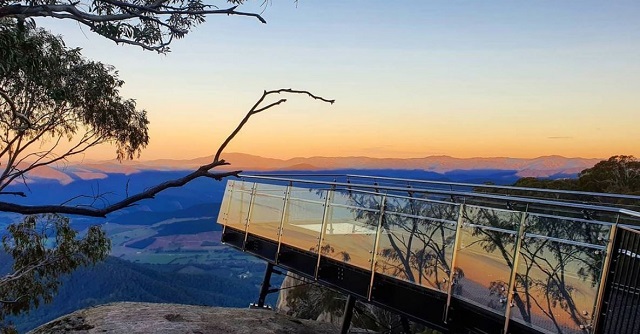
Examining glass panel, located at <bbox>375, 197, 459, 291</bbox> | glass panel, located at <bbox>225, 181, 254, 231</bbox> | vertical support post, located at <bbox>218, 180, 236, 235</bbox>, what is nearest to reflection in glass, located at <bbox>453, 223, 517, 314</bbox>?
glass panel, located at <bbox>375, 197, 459, 291</bbox>

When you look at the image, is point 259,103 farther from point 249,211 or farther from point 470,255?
point 249,211

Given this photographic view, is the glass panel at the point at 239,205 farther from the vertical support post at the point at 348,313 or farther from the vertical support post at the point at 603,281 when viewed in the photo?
the vertical support post at the point at 603,281

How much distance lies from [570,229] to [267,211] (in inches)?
306

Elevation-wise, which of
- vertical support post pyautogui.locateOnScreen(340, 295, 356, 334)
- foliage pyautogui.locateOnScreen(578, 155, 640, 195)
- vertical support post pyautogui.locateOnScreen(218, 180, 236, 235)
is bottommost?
vertical support post pyautogui.locateOnScreen(340, 295, 356, 334)

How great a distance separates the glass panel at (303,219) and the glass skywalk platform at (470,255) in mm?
20

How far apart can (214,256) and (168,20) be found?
105505 millimetres

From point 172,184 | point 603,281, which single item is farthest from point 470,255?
point 172,184

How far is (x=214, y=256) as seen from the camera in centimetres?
11331

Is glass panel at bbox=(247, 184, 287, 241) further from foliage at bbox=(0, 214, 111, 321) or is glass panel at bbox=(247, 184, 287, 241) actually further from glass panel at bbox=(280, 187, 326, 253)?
foliage at bbox=(0, 214, 111, 321)

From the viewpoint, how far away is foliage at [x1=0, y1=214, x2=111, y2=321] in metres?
16.2

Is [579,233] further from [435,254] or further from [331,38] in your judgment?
[331,38]

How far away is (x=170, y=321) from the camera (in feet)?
32.6

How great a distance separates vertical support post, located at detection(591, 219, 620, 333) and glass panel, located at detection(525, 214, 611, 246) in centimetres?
5

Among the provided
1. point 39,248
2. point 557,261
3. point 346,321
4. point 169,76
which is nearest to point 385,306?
point 346,321
